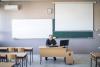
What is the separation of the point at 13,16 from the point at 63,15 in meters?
2.84

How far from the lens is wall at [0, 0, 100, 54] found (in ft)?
41.9

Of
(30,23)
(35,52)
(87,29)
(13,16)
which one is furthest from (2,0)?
(87,29)

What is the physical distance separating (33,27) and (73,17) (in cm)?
233

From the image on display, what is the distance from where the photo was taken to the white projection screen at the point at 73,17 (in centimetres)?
1273

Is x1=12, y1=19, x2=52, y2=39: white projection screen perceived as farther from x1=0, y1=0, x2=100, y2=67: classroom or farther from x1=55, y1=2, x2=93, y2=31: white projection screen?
x1=55, y1=2, x2=93, y2=31: white projection screen

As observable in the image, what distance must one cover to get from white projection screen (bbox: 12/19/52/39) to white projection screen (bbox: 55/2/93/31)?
56 centimetres

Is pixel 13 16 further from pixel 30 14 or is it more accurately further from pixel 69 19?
pixel 69 19

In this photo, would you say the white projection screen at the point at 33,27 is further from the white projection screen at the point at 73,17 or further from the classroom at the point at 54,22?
the white projection screen at the point at 73,17

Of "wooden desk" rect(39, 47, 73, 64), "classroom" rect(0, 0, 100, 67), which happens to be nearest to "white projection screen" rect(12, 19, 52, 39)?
"classroom" rect(0, 0, 100, 67)

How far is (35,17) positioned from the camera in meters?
12.8

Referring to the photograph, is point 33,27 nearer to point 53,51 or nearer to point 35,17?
point 35,17

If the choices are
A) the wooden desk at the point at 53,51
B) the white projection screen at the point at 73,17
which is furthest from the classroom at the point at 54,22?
the wooden desk at the point at 53,51

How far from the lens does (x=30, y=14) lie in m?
12.8

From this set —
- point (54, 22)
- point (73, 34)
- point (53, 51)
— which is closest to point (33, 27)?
point (54, 22)
